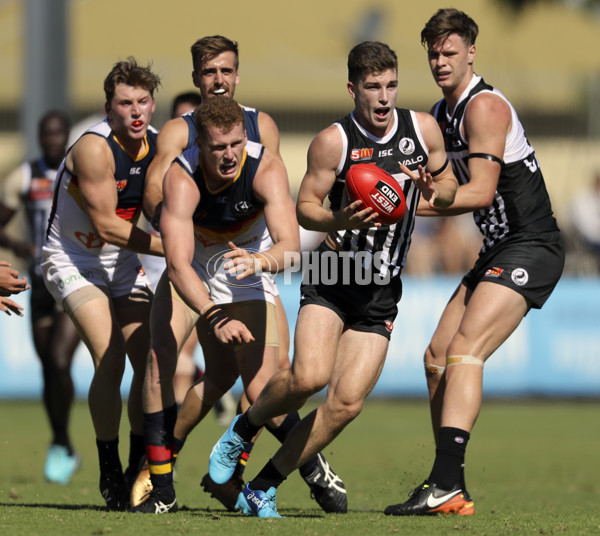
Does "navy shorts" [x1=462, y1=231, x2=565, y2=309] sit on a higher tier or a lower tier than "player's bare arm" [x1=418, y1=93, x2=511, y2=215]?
lower

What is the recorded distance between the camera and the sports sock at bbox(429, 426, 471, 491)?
6383mm

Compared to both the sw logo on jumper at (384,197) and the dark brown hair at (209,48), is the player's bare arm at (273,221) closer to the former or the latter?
the sw logo on jumper at (384,197)

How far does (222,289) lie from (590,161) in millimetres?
12525

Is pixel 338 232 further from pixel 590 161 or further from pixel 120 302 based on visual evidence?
pixel 590 161

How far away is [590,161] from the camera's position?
18141mm

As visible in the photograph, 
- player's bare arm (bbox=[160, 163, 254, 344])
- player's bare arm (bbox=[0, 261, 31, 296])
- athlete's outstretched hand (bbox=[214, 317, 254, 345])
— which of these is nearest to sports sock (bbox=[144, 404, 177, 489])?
player's bare arm (bbox=[160, 163, 254, 344])

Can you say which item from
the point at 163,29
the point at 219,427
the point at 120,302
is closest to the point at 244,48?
the point at 163,29

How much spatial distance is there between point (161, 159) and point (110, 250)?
758mm

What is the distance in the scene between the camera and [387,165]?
21.2 ft

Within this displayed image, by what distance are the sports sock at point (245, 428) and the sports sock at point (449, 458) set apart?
108 cm

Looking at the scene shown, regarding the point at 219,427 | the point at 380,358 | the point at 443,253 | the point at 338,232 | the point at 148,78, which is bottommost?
the point at 219,427

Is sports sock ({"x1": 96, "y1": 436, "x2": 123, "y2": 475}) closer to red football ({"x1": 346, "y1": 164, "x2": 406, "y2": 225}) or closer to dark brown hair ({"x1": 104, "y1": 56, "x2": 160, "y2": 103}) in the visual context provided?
dark brown hair ({"x1": 104, "y1": 56, "x2": 160, "y2": 103})

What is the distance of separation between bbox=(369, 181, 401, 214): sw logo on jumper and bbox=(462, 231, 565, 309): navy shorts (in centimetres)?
93

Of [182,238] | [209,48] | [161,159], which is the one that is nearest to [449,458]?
[182,238]
